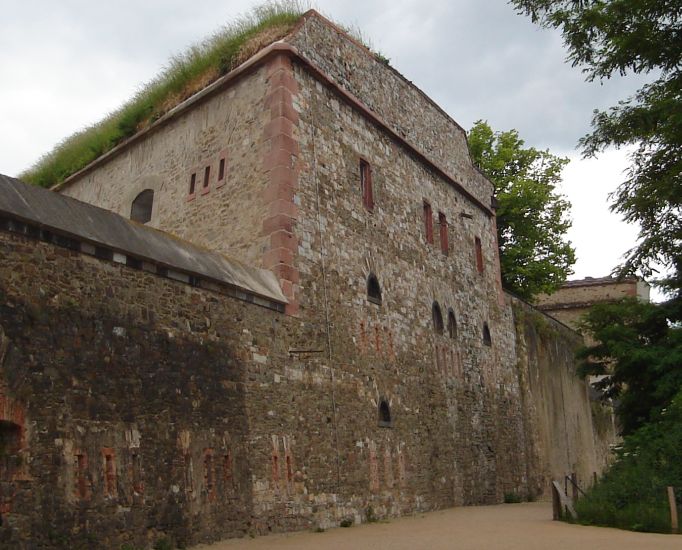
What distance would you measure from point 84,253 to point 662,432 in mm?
9520

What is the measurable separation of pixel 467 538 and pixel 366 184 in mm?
7873

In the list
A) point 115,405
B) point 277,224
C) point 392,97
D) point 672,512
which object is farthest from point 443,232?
point 115,405

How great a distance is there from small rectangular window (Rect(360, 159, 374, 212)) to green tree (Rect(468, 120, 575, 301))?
45.1 ft

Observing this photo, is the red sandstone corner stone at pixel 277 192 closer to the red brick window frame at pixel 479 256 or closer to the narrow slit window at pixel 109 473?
the narrow slit window at pixel 109 473

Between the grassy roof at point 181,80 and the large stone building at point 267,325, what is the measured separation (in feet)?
1.56

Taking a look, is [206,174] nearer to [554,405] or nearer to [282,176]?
[282,176]

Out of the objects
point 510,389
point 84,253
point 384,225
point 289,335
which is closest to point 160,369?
point 84,253

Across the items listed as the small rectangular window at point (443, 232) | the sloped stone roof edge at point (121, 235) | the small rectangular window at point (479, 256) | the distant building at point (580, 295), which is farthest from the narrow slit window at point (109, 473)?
the distant building at point (580, 295)

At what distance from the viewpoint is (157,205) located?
15.0 meters

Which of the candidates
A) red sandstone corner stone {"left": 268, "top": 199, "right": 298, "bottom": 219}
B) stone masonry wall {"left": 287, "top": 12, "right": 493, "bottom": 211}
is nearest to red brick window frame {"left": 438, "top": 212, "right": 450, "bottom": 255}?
stone masonry wall {"left": 287, "top": 12, "right": 493, "bottom": 211}

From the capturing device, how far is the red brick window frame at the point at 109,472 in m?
8.32

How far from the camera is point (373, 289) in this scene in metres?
14.9

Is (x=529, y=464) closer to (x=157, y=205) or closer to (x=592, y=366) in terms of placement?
(x=592, y=366)

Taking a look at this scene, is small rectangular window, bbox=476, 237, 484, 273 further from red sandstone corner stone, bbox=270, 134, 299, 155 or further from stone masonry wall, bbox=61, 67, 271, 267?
stone masonry wall, bbox=61, 67, 271, 267
